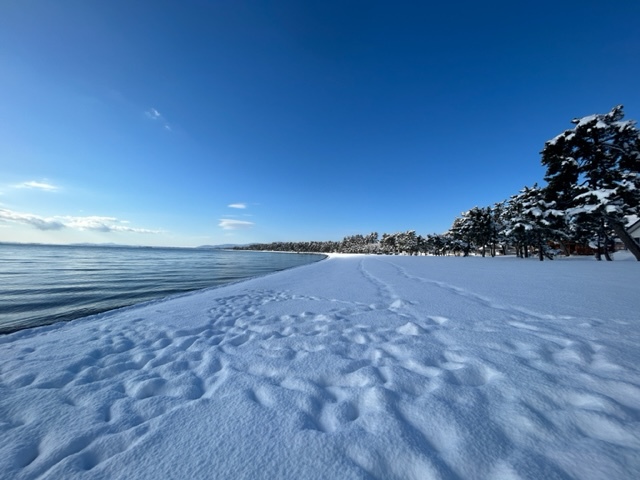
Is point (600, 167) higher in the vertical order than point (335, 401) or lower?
higher

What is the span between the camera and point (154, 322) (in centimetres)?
468

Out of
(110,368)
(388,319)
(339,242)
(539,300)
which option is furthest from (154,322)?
(339,242)

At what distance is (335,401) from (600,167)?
23687 millimetres

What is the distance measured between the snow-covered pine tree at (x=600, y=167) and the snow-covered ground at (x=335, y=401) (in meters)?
16.8

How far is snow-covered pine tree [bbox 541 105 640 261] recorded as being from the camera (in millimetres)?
14438

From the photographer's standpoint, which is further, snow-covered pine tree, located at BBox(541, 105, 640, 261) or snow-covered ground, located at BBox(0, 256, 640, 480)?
snow-covered pine tree, located at BBox(541, 105, 640, 261)

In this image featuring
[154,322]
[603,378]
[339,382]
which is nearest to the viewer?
[603,378]

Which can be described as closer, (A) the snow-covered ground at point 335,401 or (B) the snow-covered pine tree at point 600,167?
(A) the snow-covered ground at point 335,401

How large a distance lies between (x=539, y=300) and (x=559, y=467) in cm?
510

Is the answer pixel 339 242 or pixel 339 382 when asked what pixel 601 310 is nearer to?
pixel 339 382

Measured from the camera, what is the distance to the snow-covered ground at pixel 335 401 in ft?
4.59

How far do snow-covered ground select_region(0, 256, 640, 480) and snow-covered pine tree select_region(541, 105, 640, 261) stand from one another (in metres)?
16.8

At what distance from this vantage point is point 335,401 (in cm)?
201

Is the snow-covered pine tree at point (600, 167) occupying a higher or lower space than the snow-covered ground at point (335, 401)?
higher
